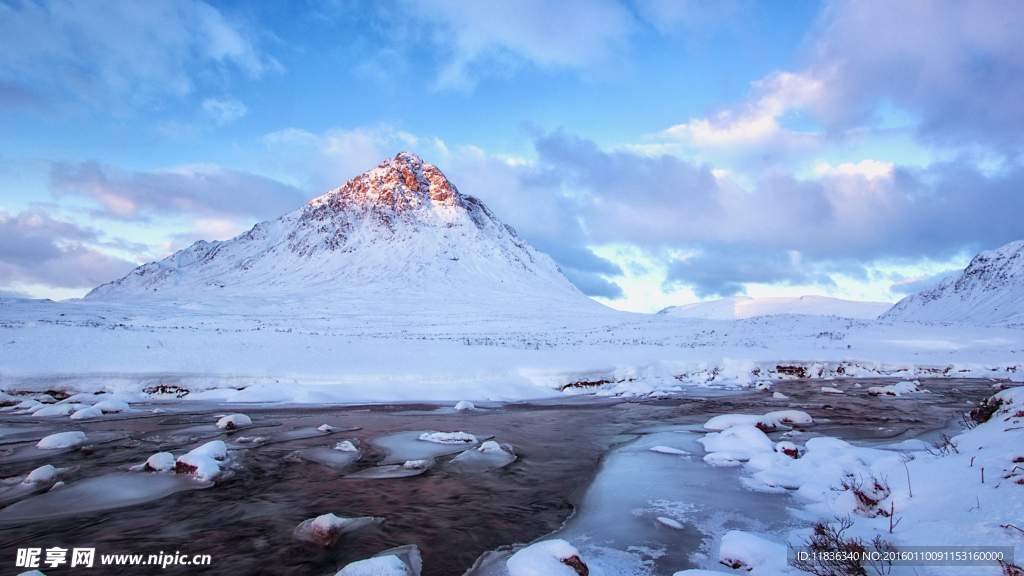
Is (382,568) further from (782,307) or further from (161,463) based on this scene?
(782,307)

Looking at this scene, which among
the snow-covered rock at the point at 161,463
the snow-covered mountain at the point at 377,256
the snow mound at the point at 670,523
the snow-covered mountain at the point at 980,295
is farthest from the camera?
the snow-covered mountain at the point at 377,256

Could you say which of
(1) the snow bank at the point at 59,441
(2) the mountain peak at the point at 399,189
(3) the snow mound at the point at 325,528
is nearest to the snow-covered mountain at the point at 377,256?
(2) the mountain peak at the point at 399,189

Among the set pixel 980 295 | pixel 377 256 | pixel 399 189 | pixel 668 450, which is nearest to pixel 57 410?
pixel 668 450

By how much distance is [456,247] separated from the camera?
97.0 metres

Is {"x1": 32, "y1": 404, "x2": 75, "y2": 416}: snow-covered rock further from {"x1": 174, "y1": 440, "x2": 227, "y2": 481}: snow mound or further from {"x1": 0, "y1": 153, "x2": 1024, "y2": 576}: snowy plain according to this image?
{"x1": 174, "y1": 440, "x2": 227, "y2": 481}: snow mound

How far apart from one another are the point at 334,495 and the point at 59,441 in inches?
237

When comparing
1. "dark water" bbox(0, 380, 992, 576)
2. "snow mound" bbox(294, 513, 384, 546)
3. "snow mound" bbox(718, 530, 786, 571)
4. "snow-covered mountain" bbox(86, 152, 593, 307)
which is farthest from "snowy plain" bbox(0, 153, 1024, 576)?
"snow-covered mountain" bbox(86, 152, 593, 307)

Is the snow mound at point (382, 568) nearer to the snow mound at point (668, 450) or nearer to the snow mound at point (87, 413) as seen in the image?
the snow mound at point (668, 450)

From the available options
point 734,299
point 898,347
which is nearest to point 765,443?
point 898,347

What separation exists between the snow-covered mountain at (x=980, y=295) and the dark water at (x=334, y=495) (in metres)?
88.4

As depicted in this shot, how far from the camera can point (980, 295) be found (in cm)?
8681

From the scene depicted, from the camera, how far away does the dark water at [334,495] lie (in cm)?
449

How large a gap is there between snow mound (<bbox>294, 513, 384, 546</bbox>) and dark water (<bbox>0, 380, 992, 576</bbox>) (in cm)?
11

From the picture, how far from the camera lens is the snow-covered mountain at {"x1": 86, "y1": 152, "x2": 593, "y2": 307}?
251ft
